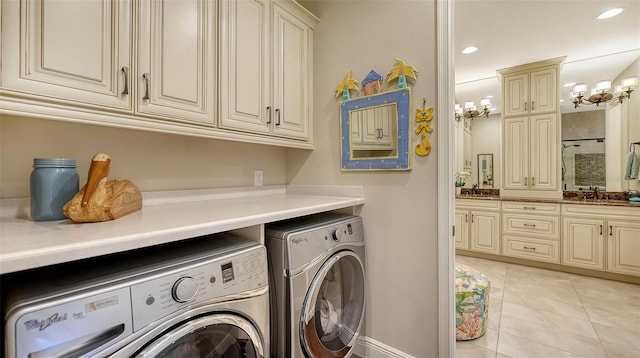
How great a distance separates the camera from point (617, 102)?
11.6ft

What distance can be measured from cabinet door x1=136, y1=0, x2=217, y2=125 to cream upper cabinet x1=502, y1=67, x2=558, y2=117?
3903 mm

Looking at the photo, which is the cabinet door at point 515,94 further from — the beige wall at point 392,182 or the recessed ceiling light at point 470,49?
the beige wall at point 392,182

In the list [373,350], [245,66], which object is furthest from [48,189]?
[373,350]

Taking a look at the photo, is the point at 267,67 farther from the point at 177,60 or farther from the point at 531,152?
the point at 531,152

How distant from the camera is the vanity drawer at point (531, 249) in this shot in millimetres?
3271

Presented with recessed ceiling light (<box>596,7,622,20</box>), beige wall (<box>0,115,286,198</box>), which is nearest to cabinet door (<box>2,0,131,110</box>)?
beige wall (<box>0,115,286,198</box>)

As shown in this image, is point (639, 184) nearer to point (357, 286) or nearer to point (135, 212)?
point (357, 286)

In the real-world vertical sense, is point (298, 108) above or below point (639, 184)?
above

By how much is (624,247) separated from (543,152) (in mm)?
1281

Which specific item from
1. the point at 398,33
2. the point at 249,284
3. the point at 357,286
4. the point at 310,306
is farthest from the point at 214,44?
the point at 357,286

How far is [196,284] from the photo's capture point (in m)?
0.84

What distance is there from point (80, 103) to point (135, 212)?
48cm

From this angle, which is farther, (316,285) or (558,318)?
(558,318)

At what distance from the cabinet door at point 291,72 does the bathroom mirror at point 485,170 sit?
145 inches
